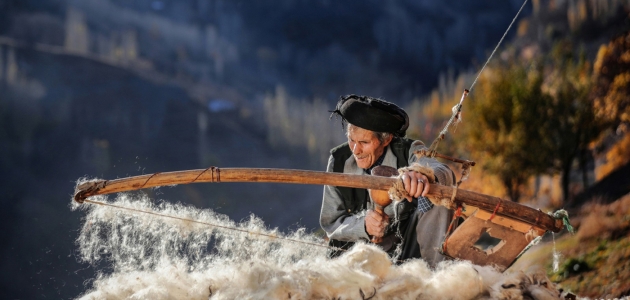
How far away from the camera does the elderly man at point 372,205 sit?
2555 mm

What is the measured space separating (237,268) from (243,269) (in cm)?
3

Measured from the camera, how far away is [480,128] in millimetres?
8250

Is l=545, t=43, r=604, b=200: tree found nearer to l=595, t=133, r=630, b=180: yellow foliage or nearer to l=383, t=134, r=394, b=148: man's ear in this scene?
l=595, t=133, r=630, b=180: yellow foliage

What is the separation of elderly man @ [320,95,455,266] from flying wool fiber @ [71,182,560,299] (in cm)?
38

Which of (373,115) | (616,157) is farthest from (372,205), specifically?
(616,157)

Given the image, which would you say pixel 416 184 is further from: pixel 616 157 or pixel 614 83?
pixel 614 83

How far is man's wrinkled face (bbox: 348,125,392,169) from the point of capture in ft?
8.80

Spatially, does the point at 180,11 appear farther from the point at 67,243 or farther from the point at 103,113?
the point at 67,243

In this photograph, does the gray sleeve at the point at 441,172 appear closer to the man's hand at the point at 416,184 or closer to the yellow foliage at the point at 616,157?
the man's hand at the point at 416,184

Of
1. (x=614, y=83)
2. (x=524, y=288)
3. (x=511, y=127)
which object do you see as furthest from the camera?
(x=511, y=127)

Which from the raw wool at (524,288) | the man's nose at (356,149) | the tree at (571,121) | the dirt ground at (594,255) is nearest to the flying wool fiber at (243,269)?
A: the raw wool at (524,288)

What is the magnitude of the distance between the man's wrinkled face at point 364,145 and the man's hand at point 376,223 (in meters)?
0.35

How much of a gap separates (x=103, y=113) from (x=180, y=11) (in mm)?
2635

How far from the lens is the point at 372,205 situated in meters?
2.79
